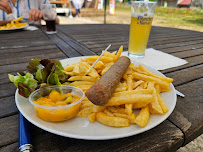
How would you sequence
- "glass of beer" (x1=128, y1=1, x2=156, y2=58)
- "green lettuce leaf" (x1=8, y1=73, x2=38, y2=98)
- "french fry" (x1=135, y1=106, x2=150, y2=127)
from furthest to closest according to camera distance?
"glass of beer" (x1=128, y1=1, x2=156, y2=58) < "green lettuce leaf" (x1=8, y1=73, x2=38, y2=98) < "french fry" (x1=135, y1=106, x2=150, y2=127)

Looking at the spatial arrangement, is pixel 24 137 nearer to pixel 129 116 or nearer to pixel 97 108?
pixel 97 108

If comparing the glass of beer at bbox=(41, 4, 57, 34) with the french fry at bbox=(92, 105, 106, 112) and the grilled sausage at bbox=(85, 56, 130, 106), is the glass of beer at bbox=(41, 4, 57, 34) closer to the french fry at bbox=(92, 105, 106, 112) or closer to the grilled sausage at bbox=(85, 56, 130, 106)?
the grilled sausage at bbox=(85, 56, 130, 106)

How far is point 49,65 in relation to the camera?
1.29 metres

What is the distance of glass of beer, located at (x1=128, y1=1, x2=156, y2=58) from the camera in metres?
1.97

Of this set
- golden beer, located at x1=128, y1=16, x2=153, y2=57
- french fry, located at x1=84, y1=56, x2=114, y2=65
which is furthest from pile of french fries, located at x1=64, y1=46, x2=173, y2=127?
golden beer, located at x1=128, y1=16, x2=153, y2=57

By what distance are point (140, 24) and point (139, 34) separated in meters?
0.13

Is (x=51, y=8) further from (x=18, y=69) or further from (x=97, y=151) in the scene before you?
(x=97, y=151)

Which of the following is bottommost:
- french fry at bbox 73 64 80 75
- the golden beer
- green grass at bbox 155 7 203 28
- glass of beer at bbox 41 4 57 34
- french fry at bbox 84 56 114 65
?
french fry at bbox 73 64 80 75

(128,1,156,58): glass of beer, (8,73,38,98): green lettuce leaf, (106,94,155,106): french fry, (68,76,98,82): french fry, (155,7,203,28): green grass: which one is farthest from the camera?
(155,7,203,28): green grass

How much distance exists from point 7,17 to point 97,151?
4.17 m

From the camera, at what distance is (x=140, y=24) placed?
2078 millimetres

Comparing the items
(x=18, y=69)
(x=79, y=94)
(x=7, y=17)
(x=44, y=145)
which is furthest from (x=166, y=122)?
(x=7, y=17)

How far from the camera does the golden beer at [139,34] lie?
6.76 feet

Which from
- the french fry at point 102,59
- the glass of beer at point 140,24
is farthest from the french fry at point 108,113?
the glass of beer at point 140,24
